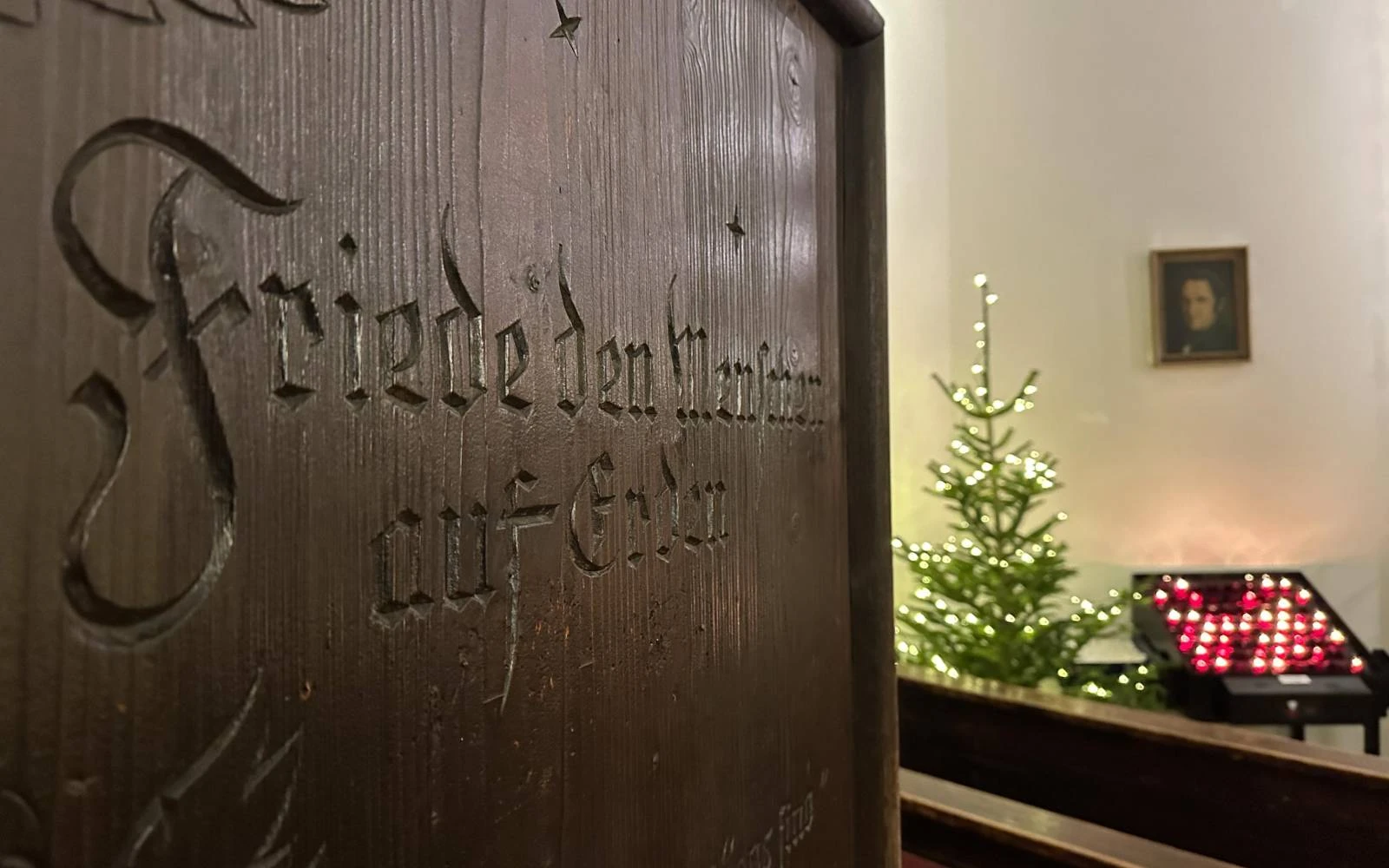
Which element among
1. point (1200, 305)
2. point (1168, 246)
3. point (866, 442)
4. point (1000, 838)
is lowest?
point (1000, 838)

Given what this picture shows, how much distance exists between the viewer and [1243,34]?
140 inches

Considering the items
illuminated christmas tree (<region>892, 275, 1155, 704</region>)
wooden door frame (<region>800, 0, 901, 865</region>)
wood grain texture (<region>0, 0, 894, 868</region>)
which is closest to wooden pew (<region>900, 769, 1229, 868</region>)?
wooden door frame (<region>800, 0, 901, 865</region>)

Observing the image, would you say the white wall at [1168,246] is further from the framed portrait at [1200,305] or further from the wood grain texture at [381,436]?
the wood grain texture at [381,436]

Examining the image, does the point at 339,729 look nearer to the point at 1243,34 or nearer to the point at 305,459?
the point at 305,459

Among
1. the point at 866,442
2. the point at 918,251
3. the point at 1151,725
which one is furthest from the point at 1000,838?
the point at 918,251

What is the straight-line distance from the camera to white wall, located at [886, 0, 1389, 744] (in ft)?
11.5

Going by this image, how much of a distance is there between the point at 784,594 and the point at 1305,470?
3.60 m

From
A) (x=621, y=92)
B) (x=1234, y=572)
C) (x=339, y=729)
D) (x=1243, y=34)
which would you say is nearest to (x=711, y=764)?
(x=339, y=729)

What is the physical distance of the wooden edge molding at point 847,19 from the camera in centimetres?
79

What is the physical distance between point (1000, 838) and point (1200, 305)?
280 cm

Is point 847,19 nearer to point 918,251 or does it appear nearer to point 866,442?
point 866,442

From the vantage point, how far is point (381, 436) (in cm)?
37

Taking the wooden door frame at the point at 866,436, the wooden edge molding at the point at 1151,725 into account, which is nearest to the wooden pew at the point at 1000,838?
the wooden edge molding at the point at 1151,725

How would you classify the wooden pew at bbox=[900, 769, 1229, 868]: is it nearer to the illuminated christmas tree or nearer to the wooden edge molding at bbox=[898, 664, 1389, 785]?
the wooden edge molding at bbox=[898, 664, 1389, 785]
